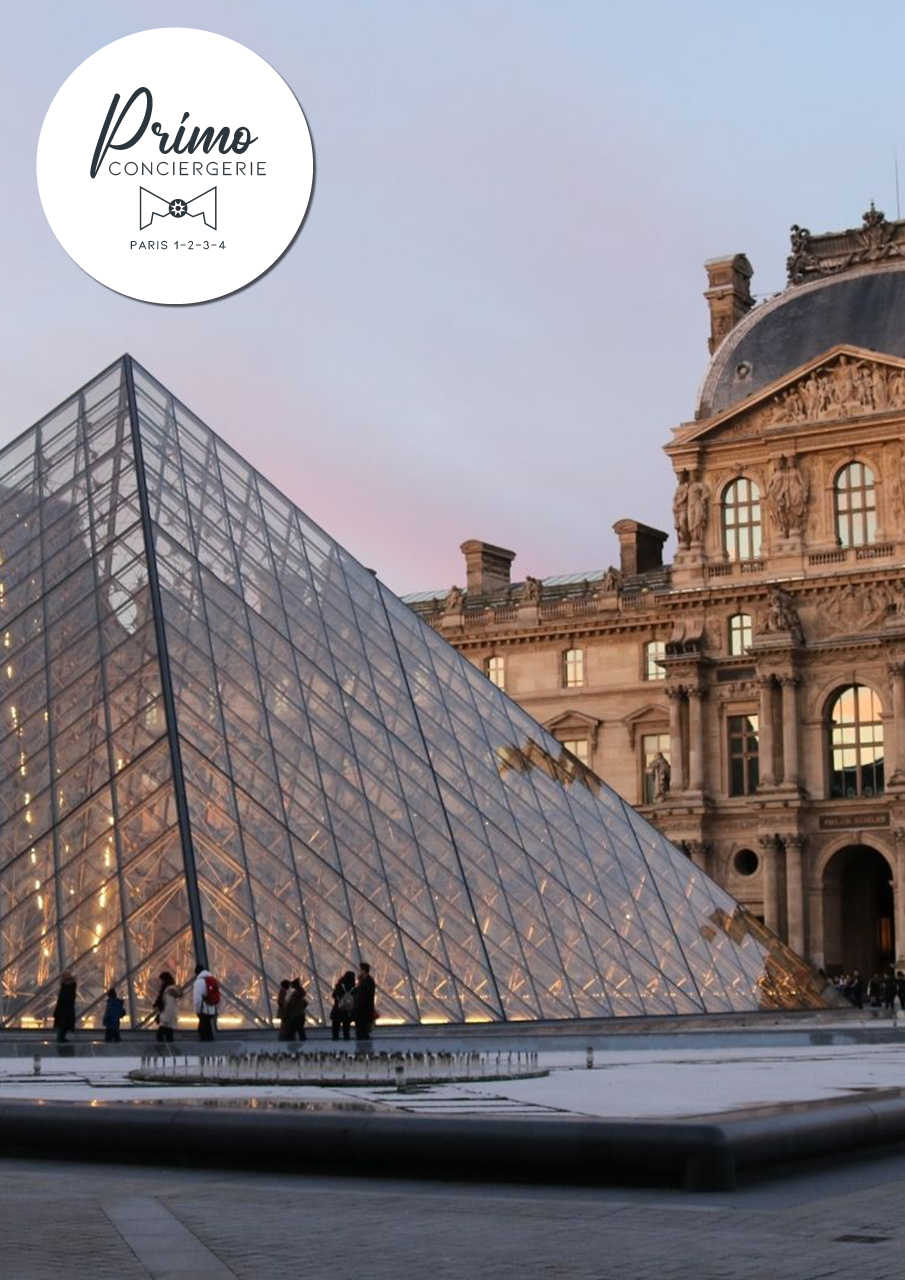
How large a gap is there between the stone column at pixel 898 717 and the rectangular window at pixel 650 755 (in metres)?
7.11

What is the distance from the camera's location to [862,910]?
188 feet

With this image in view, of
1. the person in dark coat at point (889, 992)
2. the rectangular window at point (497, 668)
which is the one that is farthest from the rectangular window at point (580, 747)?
the person in dark coat at point (889, 992)

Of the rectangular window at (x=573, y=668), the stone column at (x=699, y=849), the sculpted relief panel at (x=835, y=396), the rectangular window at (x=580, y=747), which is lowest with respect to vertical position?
the stone column at (x=699, y=849)

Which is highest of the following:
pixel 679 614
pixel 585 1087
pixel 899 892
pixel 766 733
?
pixel 679 614

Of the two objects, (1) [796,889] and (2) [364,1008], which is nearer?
(2) [364,1008]

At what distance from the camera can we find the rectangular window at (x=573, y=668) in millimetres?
61016

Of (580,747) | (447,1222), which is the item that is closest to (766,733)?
(580,747)

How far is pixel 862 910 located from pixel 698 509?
11241 mm

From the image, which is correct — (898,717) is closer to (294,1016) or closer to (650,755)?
(650,755)

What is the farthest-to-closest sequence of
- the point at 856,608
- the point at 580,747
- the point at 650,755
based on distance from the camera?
the point at 580,747 < the point at 650,755 < the point at 856,608

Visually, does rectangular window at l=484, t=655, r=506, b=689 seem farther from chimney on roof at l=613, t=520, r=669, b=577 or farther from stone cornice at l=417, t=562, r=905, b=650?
chimney on roof at l=613, t=520, r=669, b=577

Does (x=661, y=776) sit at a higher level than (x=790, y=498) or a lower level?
lower

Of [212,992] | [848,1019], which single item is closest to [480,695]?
[848,1019]

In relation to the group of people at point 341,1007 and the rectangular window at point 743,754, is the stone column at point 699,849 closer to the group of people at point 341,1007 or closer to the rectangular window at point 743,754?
the rectangular window at point 743,754
